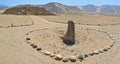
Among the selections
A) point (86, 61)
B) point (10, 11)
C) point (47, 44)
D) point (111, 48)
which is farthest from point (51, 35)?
point (10, 11)

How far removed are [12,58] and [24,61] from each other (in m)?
0.72

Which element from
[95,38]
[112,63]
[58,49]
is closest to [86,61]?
[112,63]

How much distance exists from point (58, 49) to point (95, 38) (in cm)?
418

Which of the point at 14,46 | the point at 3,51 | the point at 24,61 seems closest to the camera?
the point at 24,61

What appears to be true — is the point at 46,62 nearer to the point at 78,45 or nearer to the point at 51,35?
the point at 78,45

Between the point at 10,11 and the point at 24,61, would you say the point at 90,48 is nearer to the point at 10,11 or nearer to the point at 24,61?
the point at 24,61

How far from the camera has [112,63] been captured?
10.1 meters

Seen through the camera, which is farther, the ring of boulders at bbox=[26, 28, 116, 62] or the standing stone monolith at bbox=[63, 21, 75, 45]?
the standing stone monolith at bbox=[63, 21, 75, 45]

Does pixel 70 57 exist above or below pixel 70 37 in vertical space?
below

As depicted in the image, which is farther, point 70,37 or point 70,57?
point 70,37

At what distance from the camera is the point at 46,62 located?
9.70m

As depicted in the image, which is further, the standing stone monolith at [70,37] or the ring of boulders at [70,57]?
the standing stone monolith at [70,37]

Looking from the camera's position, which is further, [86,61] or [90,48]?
[90,48]

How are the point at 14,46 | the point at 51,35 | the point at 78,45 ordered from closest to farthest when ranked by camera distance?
the point at 14,46 < the point at 78,45 < the point at 51,35
